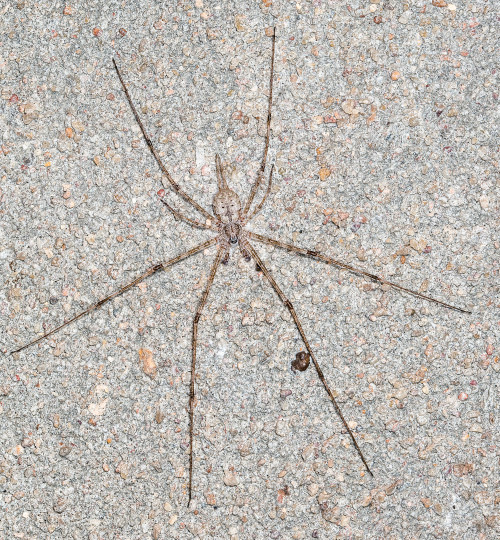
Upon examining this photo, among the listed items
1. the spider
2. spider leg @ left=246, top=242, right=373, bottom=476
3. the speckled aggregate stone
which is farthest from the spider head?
spider leg @ left=246, top=242, right=373, bottom=476

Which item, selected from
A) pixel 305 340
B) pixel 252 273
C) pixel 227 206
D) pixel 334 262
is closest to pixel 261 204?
pixel 227 206

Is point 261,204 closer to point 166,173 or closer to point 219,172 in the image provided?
point 219,172

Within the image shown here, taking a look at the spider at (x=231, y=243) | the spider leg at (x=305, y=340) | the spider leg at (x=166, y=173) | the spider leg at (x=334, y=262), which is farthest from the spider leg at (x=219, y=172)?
the spider leg at (x=305, y=340)

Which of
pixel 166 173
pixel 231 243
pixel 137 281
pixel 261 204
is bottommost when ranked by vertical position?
pixel 137 281

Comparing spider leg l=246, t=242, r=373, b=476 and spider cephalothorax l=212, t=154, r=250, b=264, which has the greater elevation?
spider cephalothorax l=212, t=154, r=250, b=264

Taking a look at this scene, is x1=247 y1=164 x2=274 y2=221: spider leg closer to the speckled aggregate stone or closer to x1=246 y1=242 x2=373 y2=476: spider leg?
the speckled aggregate stone

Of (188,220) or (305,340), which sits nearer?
(305,340)

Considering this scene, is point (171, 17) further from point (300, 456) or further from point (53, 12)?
point (300, 456)
